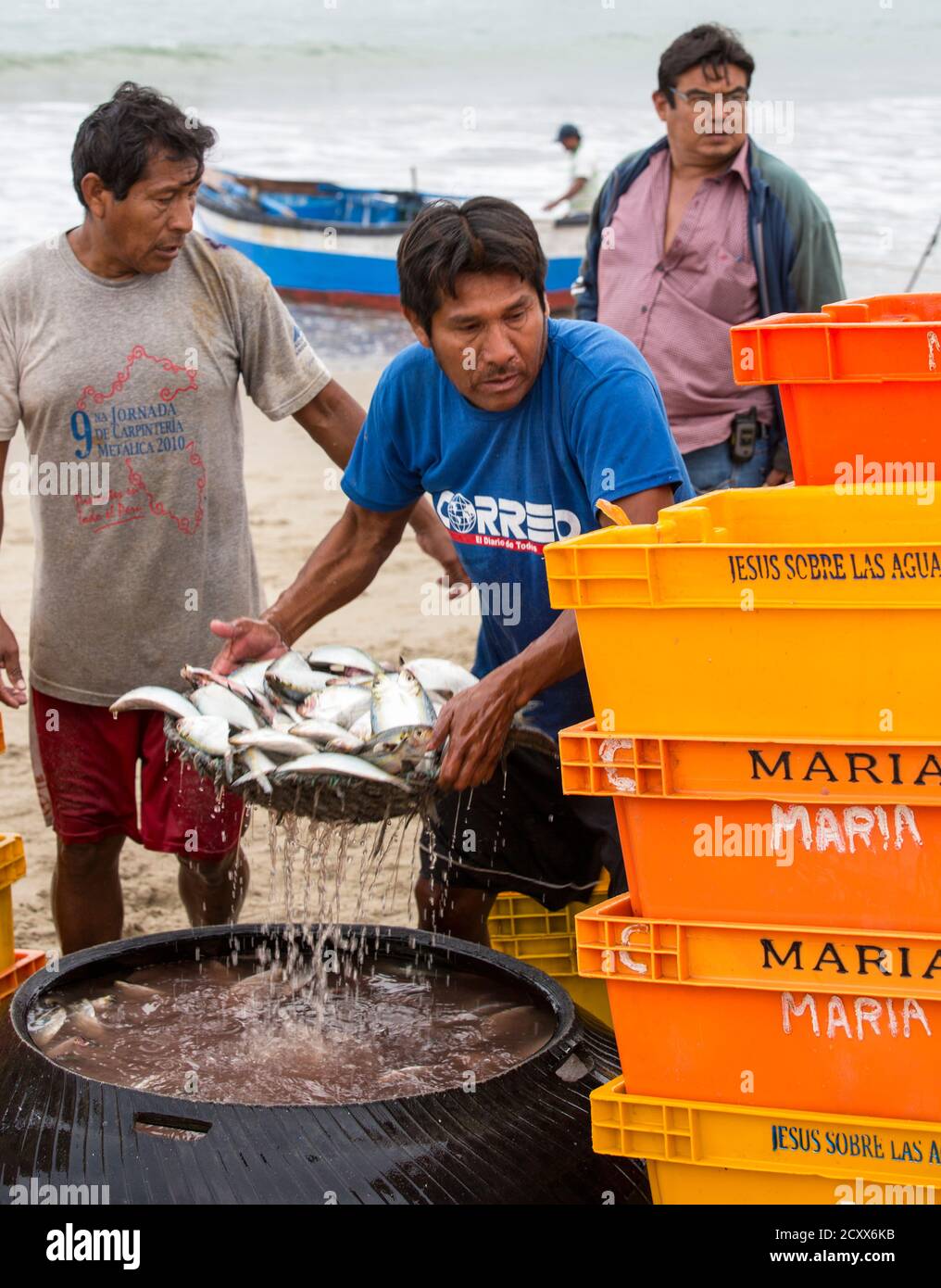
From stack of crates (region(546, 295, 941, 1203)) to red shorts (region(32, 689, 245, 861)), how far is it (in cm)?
215

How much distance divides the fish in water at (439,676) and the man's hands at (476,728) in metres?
0.31

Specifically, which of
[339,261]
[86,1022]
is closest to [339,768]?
[86,1022]

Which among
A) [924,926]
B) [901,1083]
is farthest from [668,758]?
[901,1083]

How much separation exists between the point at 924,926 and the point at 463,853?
1745mm

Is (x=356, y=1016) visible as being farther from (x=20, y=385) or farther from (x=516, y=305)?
(x=20, y=385)

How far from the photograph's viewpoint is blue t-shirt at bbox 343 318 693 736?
10.7 feet

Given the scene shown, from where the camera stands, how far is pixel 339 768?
2.92m

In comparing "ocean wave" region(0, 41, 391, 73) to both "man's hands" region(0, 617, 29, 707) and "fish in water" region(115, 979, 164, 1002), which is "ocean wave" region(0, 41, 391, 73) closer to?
"man's hands" region(0, 617, 29, 707)

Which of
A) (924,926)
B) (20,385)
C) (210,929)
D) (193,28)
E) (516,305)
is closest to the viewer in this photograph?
(924,926)

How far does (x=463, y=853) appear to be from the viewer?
3895mm

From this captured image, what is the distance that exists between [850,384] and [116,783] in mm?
2654

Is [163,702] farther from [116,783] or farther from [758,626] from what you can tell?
[758,626]

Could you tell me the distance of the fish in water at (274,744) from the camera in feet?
9.96
